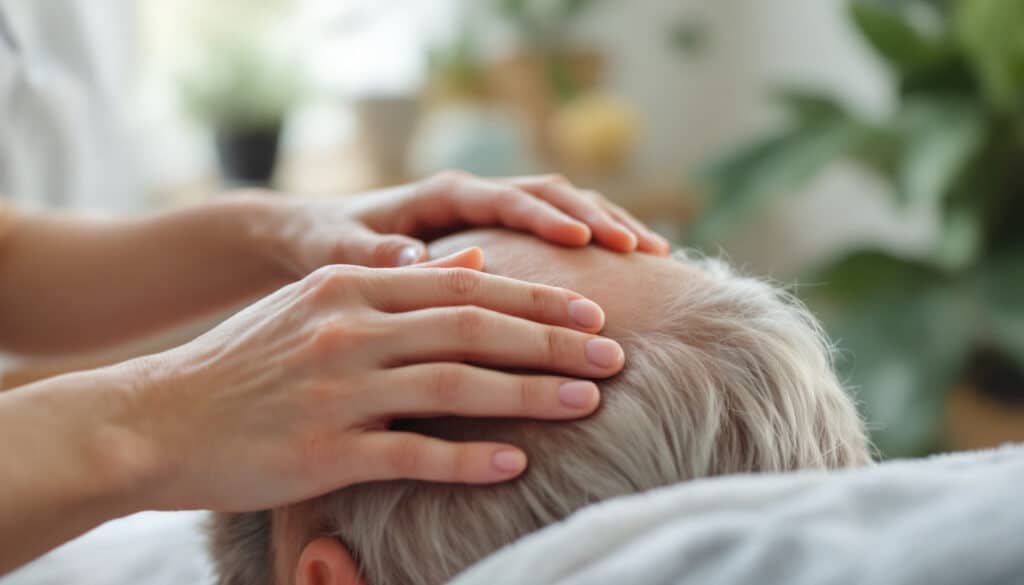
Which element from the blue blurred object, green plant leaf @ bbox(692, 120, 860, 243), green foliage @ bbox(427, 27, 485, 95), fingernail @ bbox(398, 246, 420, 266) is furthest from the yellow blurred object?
fingernail @ bbox(398, 246, 420, 266)

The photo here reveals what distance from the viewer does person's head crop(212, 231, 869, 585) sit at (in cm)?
62

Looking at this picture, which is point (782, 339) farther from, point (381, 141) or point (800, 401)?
point (381, 141)

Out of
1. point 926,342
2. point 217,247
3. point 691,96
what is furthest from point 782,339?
point 691,96

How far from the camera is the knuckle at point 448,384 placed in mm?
620

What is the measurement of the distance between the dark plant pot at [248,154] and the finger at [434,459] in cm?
170

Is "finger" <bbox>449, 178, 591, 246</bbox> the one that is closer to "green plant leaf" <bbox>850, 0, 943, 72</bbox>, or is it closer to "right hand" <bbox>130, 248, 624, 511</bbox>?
"right hand" <bbox>130, 248, 624, 511</bbox>

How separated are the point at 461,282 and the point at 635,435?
6.2 inches

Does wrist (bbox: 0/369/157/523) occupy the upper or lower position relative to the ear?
upper

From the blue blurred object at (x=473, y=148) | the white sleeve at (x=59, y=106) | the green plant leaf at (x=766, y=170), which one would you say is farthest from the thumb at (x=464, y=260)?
the blue blurred object at (x=473, y=148)

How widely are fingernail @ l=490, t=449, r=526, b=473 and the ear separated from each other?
0.14 m

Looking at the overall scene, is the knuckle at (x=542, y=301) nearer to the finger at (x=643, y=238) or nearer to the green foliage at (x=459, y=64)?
the finger at (x=643, y=238)

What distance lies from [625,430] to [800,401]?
0.45 feet

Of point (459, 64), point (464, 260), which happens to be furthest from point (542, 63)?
point (464, 260)

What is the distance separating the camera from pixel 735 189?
2203mm
